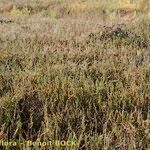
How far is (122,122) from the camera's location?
13.4 ft

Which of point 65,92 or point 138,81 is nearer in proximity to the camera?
point 65,92

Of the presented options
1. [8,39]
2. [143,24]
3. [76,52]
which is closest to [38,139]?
[76,52]

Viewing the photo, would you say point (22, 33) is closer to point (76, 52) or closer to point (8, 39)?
point (8, 39)

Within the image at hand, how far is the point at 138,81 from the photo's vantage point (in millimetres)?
5695

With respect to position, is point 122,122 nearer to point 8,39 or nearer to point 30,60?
point 30,60

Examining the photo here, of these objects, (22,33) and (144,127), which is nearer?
(144,127)

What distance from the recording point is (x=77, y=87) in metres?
5.11

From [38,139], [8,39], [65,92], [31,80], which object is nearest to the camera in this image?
[38,139]

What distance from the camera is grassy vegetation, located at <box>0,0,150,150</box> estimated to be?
12.6ft

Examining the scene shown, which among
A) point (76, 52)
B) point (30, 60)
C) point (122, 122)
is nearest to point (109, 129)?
point (122, 122)

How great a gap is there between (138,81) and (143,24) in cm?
614

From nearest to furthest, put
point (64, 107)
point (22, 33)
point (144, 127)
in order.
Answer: point (144, 127) → point (64, 107) → point (22, 33)

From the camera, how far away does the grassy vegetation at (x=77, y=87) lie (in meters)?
3.83

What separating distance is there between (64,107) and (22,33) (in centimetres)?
571
